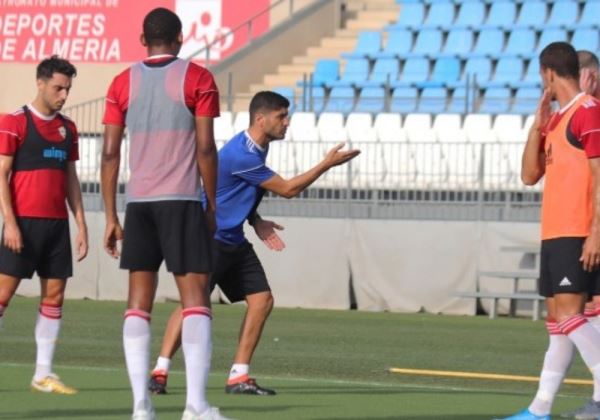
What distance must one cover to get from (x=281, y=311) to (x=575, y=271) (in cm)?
1132

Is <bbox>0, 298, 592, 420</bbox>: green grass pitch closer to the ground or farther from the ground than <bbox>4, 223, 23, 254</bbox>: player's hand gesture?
closer to the ground

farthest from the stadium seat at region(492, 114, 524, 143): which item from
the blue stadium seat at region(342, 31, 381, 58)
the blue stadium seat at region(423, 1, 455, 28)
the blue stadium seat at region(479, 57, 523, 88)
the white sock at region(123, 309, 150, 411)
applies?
the white sock at region(123, 309, 150, 411)

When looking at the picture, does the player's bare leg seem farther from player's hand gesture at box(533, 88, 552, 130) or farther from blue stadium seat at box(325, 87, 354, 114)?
blue stadium seat at box(325, 87, 354, 114)

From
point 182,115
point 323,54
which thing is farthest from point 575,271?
point 323,54

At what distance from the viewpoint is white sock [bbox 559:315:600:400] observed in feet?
27.9

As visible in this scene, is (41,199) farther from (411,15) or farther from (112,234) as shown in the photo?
(411,15)

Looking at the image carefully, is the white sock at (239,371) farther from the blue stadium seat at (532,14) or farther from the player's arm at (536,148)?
the blue stadium seat at (532,14)

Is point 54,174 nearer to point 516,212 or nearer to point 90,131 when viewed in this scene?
point 516,212

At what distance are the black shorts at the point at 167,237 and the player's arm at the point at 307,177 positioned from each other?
107cm

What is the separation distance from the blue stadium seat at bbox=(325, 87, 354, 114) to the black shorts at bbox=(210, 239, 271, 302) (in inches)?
618

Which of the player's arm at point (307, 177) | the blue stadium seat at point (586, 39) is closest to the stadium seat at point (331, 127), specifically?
the blue stadium seat at point (586, 39)

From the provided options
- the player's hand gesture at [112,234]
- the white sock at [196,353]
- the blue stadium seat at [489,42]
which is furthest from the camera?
the blue stadium seat at [489,42]

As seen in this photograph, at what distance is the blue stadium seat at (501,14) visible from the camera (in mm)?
27453

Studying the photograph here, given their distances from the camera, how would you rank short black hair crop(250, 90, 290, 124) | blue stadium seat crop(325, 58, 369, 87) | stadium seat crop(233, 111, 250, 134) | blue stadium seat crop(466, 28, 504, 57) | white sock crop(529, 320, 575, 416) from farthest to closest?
blue stadium seat crop(325, 58, 369, 87)
blue stadium seat crop(466, 28, 504, 57)
stadium seat crop(233, 111, 250, 134)
short black hair crop(250, 90, 290, 124)
white sock crop(529, 320, 575, 416)
